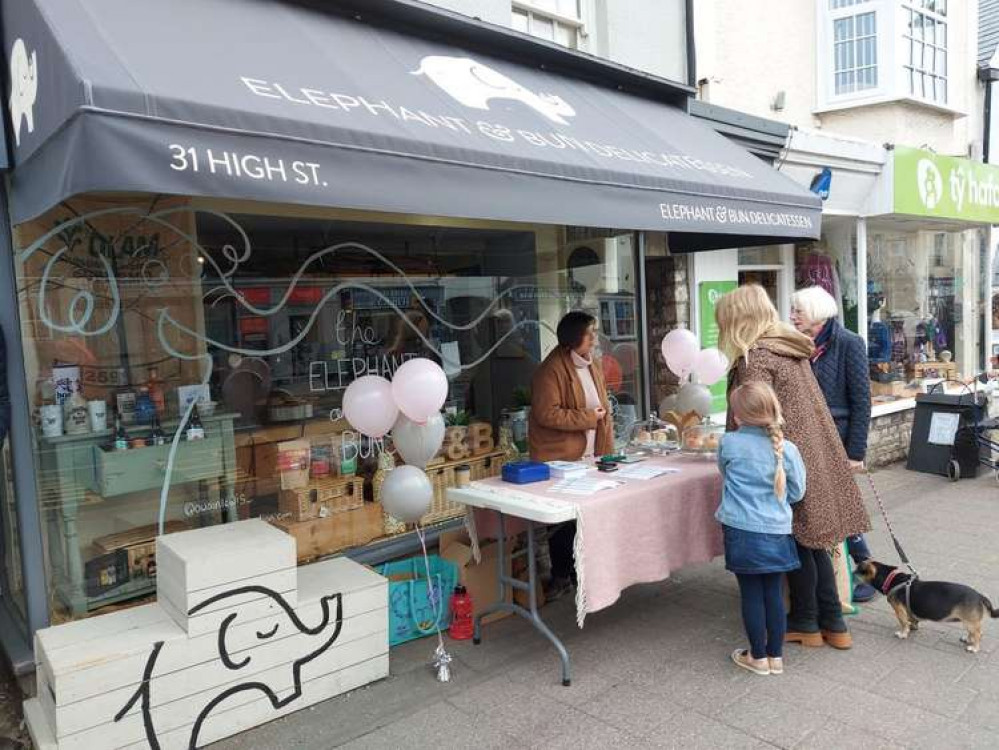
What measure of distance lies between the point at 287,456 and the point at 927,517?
5279 millimetres

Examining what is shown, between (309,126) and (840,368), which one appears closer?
(309,126)

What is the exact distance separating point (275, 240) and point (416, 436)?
1.59m

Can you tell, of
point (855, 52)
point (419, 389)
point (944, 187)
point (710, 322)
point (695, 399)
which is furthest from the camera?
point (944, 187)

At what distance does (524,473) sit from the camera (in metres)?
4.25

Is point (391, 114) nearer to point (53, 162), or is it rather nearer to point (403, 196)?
point (403, 196)

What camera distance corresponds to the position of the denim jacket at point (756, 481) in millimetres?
3576

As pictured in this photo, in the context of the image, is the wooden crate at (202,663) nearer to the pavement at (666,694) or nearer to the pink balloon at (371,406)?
the pavement at (666,694)

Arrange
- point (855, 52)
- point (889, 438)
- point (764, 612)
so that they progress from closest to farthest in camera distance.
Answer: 1. point (764, 612)
2. point (889, 438)
3. point (855, 52)

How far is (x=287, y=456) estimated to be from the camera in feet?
15.8

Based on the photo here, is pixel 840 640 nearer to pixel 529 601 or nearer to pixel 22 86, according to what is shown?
pixel 529 601

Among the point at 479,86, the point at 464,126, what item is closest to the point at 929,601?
the point at 464,126

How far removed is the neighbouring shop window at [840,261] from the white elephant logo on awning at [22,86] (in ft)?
25.1

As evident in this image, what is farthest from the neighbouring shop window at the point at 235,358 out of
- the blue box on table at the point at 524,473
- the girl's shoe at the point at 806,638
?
the girl's shoe at the point at 806,638

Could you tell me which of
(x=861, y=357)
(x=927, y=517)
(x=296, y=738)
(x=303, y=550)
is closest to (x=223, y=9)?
(x=303, y=550)
